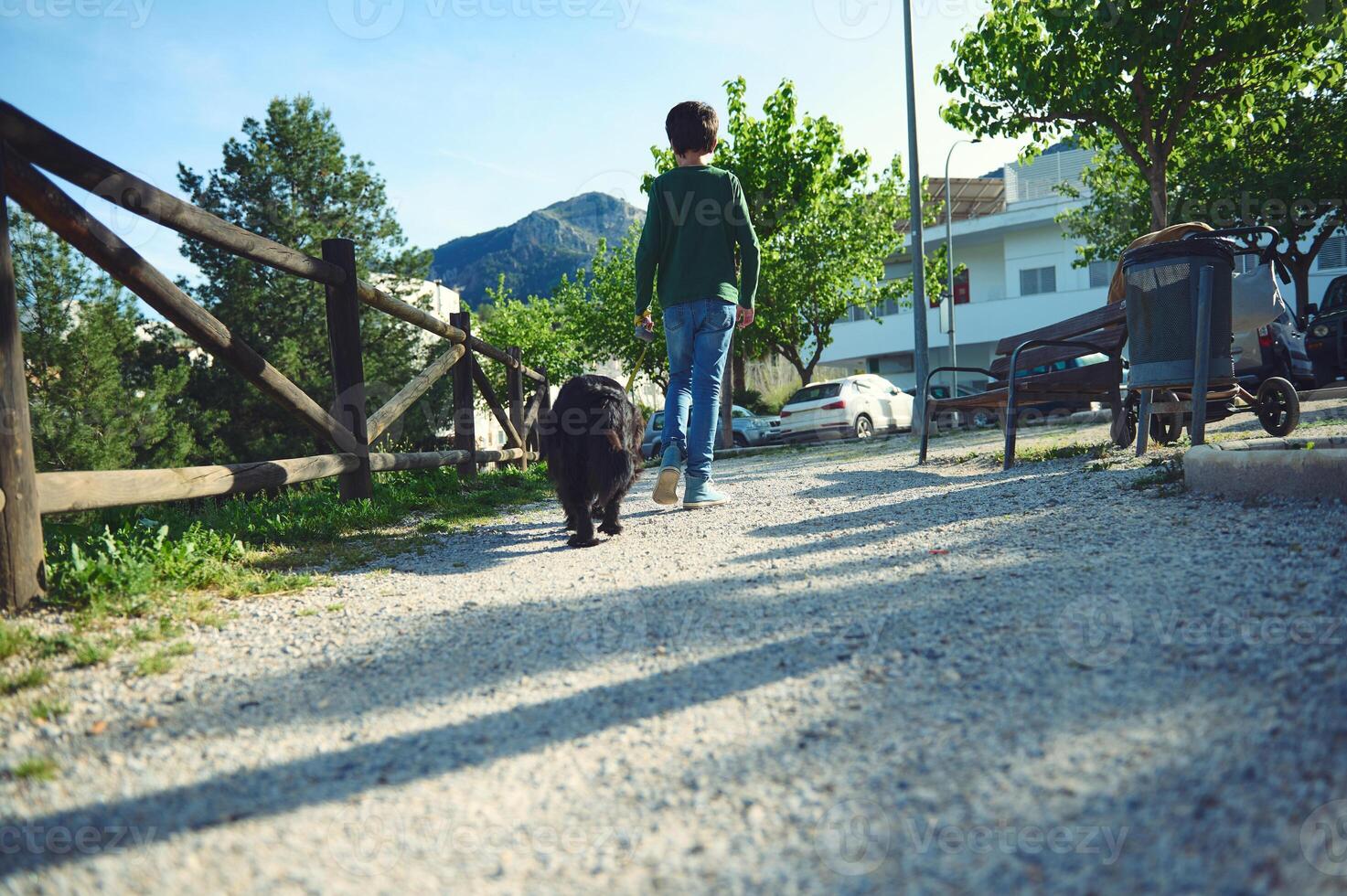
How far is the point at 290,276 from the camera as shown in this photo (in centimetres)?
2734

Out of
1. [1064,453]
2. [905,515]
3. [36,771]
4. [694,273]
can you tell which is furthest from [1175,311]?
[36,771]

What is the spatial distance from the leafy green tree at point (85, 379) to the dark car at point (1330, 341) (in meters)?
23.3

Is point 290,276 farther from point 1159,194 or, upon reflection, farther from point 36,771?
point 36,771

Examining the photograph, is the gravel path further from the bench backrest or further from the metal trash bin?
the bench backrest

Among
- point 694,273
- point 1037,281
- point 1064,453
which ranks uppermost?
point 1037,281

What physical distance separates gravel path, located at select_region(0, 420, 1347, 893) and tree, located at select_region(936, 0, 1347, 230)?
8.91 m

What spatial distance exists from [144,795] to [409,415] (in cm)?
2491

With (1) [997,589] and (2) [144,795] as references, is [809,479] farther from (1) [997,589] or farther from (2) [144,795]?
(2) [144,795]

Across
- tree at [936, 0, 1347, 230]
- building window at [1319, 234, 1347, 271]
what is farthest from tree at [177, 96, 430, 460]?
building window at [1319, 234, 1347, 271]

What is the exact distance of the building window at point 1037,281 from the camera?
3622cm

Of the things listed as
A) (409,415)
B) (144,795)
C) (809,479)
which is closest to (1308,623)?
(144,795)

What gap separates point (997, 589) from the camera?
2596mm

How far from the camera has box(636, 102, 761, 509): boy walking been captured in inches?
193

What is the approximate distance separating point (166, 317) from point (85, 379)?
71.3ft
